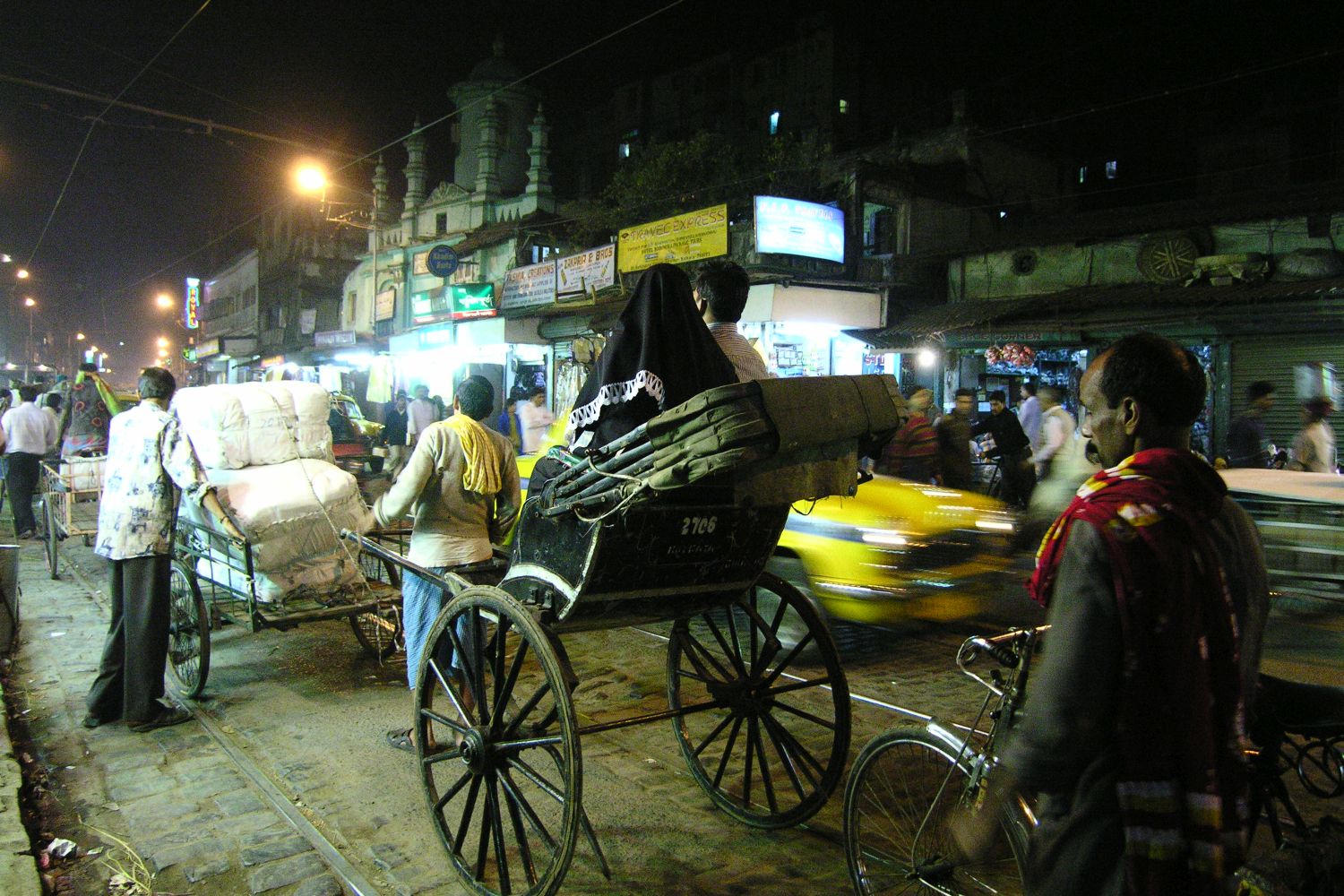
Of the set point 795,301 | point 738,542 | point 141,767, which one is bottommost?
point 141,767

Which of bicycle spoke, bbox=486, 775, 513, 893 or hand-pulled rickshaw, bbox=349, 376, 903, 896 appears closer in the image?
hand-pulled rickshaw, bbox=349, 376, 903, 896

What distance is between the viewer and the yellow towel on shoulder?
490 centimetres

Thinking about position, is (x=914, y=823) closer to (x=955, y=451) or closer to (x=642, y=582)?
(x=642, y=582)

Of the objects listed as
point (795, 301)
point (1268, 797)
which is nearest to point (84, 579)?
point (1268, 797)

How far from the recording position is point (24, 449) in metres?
12.2

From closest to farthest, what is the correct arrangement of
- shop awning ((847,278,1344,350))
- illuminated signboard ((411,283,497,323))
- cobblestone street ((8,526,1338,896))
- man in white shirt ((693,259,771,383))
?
cobblestone street ((8,526,1338,896)), man in white shirt ((693,259,771,383)), shop awning ((847,278,1344,350)), illuminated signboard ((411,283,497,323))

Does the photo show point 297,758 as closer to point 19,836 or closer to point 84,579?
point 19,836

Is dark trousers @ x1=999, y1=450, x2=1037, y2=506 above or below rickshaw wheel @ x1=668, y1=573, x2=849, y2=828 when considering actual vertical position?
above

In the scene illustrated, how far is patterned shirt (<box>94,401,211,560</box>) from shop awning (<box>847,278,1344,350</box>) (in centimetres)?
1475

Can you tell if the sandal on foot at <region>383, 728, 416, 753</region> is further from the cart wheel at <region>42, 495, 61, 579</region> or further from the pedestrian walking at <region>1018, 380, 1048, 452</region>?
the pedestrian walking at <region>1018, 380, 1048, 452</region>

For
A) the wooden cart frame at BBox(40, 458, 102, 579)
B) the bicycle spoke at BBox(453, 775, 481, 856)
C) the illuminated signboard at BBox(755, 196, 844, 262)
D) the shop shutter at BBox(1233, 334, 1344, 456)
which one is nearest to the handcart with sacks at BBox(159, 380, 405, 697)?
the bicycle spoke at BBox(453, 775, 481, 856)

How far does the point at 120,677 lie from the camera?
5391 millimetres

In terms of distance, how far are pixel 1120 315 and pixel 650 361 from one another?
14.8 m

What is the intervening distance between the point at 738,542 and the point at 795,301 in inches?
576
